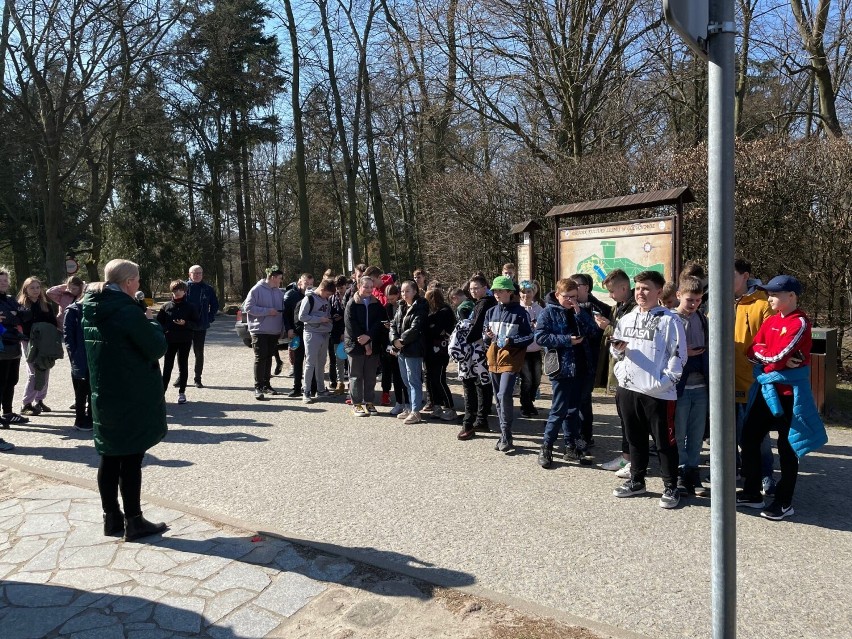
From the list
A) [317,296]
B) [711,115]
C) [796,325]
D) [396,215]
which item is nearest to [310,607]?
[711,115]

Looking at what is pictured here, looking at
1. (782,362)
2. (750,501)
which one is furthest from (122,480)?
(782,362)

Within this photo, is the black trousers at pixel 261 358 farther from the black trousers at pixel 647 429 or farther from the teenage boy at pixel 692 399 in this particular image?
the teenage boy at pixel 692 399

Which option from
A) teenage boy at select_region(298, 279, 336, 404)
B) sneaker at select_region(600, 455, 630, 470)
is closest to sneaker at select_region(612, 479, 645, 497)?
sneaker at select_region(600, 455, 630, 470)

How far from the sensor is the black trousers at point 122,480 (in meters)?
4.31

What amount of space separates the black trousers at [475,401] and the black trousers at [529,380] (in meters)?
0.76

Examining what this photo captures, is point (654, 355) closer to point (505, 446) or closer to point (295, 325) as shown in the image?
point (505, 446)

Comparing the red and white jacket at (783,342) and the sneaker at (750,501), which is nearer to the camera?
the red and white jacket at (783,342)

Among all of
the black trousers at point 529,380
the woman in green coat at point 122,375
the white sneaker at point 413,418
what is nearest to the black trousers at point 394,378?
the white sneaker at point 413,418

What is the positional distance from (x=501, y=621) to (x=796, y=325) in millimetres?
2987

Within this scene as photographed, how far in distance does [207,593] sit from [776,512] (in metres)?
3.91

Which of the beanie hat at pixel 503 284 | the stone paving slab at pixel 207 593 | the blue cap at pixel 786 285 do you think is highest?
the beanie hat at pixel 503 284

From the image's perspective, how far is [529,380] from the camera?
7703 millimetres

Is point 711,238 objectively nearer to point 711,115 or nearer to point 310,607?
point 711,115

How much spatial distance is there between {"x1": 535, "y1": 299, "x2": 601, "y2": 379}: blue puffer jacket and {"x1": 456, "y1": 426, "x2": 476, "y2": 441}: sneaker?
1444 mm
